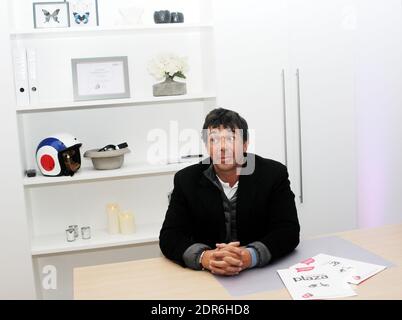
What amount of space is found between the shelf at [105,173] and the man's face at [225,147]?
934 millimetres

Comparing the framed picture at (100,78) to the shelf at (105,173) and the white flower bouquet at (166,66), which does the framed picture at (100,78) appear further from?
the shelf at (105,173)

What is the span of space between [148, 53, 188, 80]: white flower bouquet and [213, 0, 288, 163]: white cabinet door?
224mm

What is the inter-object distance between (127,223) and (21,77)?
3.41 ft

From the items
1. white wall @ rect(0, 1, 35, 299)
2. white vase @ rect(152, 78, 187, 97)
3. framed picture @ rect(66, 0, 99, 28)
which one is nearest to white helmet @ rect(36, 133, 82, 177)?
white wall @ rect(0, 1, 35, 299)

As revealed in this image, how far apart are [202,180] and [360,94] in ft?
5.54

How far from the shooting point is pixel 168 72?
120 inches

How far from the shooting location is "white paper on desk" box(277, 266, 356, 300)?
5.27ft

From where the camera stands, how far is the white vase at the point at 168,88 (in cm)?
308

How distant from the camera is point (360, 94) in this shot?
341cm

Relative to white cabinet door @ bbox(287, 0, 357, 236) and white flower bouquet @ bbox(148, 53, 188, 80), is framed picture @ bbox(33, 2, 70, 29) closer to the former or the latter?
white flower bouquet @ bbox(148, 53, 188, 80)

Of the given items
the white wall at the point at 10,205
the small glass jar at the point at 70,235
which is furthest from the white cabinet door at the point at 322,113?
the white wall at the point at 10,205

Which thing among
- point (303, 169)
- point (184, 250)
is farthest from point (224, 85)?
point (184, 250)
